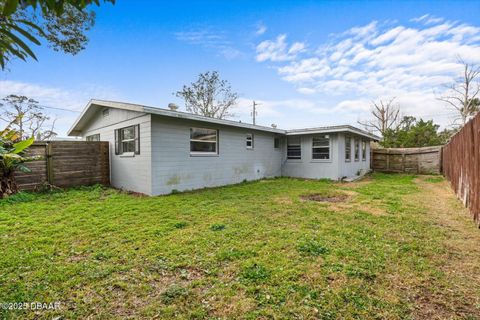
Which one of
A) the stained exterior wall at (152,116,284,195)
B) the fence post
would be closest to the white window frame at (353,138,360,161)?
the stained exterior wall at (152,116,284,195)

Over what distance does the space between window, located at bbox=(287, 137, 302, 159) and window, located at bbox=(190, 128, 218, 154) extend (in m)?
4.96

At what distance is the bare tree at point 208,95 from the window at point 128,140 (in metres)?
13.5

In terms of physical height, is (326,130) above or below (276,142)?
above

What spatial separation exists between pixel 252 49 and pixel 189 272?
454 inches

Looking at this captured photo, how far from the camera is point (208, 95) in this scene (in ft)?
72.2

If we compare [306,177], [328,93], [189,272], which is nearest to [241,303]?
[189,272]

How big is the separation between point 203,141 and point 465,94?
2419cm

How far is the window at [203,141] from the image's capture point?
27.2 feet

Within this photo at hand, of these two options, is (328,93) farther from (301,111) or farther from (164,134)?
(164,134)

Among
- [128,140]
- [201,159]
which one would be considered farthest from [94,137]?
[201,159]

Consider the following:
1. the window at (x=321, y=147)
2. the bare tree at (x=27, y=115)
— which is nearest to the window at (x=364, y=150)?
the window at (x=321, y=147)

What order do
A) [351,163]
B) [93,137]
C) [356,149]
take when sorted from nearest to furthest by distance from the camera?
[93,137] < [351,163] < [356,149]

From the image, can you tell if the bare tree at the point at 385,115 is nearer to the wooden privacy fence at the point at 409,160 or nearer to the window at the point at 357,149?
the wooden privacy fence at the point at 409,160

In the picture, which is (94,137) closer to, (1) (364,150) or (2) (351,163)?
(2) (351,163)
